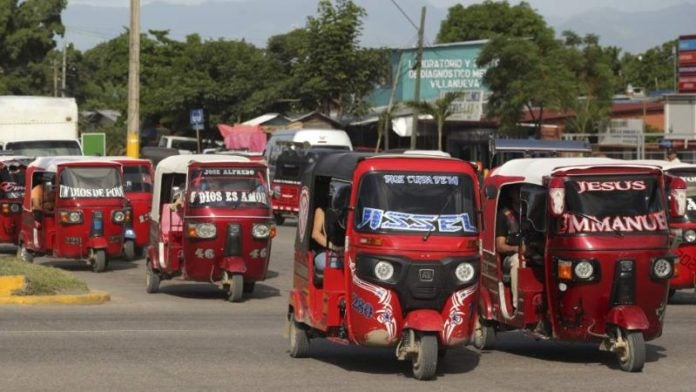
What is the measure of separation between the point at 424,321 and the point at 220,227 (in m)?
8.49

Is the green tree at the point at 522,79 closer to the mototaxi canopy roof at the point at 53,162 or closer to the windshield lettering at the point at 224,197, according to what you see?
the mototaxi canopy roof at the point at 53,162

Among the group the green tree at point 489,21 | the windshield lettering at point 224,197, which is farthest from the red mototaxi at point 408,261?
the green tree at point 489,21

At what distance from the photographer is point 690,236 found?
1948 cm

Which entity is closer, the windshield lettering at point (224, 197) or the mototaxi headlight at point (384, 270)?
the mototaxi headlight at point (384, 270)

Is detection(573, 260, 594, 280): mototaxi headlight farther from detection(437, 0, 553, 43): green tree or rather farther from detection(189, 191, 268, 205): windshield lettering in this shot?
detection(437, 0, 553, 43): green tree

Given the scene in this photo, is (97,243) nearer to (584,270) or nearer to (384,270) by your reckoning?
(384,270)

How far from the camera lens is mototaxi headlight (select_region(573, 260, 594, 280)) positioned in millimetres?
12805

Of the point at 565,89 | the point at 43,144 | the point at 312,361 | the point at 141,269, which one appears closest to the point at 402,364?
the point at 312,361

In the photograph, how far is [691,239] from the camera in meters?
19.5

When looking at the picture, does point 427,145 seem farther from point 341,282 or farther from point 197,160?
point 341,282

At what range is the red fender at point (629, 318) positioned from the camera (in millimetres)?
12500

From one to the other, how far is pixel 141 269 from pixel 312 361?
12.8 metres

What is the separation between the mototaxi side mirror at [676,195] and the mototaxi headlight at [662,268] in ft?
8.79

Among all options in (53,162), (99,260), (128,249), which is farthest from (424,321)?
(128,249)
